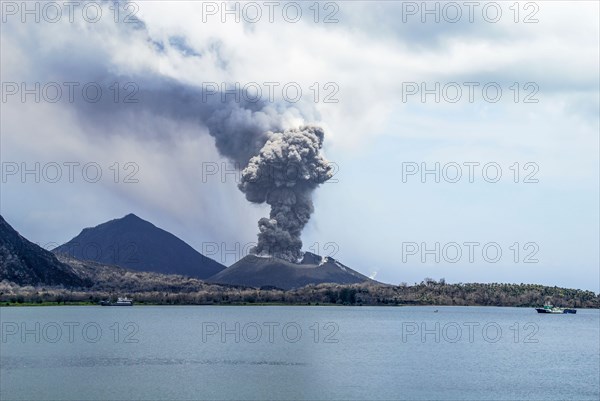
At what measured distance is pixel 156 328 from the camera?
530 feet

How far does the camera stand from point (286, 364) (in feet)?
325

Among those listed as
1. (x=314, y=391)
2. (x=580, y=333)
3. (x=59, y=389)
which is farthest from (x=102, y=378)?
(x=580, y=333)

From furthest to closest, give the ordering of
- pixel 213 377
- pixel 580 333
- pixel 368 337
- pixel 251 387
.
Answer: pixel 580 333 → pixel 368 337 → pixel 213 377 → pixel 251 387

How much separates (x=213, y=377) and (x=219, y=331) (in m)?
71.3

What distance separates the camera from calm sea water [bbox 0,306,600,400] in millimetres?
76000

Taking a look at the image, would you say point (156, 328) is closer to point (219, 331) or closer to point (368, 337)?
point (219, 331)

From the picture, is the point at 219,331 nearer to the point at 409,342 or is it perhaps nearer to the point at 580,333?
the point at 409,342

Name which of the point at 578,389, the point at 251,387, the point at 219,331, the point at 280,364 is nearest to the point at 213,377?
the point at 251,387

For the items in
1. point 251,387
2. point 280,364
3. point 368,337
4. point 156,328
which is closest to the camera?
point 251,387

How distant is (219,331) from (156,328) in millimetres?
13427

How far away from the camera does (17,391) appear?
7312cm

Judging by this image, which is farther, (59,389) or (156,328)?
(156,328)

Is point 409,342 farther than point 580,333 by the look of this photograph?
No

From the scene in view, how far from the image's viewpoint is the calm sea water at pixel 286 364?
76.0 metres
